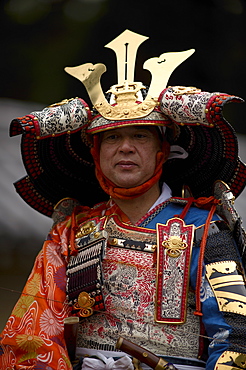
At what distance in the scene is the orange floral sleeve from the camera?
372 centimetres

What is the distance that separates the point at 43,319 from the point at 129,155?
881mm

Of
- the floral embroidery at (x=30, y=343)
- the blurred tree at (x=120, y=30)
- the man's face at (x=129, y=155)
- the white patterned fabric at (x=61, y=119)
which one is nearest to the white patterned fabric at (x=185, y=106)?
the man's face at (x=129, y=155)

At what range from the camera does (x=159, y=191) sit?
4.22 m

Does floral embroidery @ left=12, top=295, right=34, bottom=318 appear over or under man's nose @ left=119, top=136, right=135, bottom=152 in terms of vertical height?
under

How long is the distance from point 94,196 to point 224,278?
111 centimetres

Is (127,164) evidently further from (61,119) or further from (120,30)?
(120,30)

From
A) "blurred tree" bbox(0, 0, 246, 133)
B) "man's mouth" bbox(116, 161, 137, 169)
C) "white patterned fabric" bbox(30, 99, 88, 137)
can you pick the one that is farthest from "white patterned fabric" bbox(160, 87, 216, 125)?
"blurred tree" bbox(0, 0, 246, 133)

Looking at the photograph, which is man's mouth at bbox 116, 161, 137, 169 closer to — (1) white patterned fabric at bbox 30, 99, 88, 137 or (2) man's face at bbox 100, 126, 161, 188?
(2) man's face at bbox 100, 126, 161, 188

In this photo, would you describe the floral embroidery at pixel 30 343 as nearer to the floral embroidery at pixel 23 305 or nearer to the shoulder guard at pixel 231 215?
the floral embroidery at pixel 23 305

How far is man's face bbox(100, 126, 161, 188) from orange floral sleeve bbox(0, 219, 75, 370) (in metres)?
0.41

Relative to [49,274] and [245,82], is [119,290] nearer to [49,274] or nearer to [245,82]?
[49,274]

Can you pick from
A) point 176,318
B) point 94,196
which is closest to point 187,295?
point 176,318

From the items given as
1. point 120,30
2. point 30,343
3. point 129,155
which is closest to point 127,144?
point 129,155

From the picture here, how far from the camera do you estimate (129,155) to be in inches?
159
